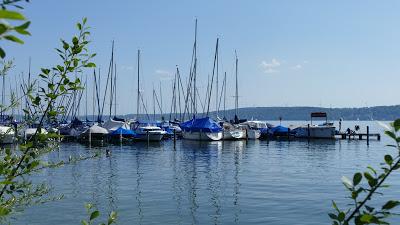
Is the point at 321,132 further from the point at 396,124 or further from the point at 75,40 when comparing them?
the point at 396,124

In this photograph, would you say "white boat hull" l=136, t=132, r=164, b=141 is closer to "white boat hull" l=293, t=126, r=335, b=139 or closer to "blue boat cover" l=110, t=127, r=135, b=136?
"blue boat cover" l=110, t=127, r=135, b=136

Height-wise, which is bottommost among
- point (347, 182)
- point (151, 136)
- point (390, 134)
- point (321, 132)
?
point (151, 136)

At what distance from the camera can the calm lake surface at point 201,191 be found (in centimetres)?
1902

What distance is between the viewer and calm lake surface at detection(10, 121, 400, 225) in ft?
62.4

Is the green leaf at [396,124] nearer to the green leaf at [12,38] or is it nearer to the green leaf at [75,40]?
the green leaf at [12,38]

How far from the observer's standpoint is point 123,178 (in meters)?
30.4

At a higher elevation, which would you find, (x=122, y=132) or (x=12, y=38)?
(x=12, y=38)

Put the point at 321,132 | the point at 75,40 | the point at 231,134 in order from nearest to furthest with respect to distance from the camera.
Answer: the point at 75,40, the point at 231,134, the point at 321,132

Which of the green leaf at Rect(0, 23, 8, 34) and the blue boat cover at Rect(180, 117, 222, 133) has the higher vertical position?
the green leaf at Rect(0, 23, 8, 34)

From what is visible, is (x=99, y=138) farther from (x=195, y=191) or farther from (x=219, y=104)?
(x=195, y=191)

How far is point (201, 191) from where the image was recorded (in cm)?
2559

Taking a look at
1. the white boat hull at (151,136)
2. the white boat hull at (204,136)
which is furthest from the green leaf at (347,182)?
the white boat hull at (204,136)

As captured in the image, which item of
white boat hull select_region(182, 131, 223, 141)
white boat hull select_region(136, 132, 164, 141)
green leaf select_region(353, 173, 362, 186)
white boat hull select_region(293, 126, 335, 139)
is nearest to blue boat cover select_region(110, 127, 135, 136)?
white boat hull select_region(136, 132, 164, 141)

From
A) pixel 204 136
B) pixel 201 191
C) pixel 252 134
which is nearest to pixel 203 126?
pixel 204 136
